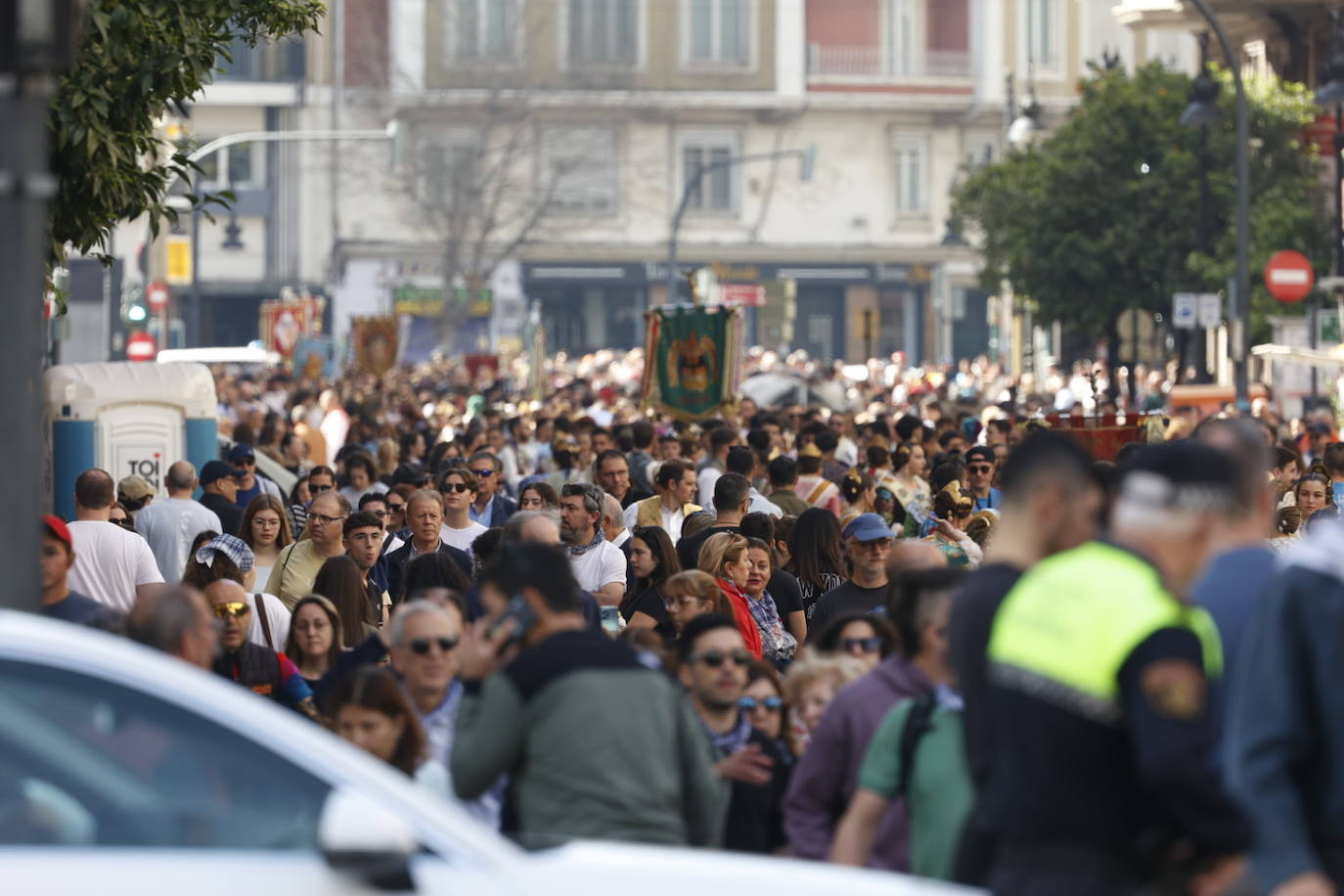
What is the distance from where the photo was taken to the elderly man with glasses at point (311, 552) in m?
11.5

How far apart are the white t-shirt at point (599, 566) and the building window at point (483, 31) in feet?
173

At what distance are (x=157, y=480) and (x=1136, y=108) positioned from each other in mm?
23116

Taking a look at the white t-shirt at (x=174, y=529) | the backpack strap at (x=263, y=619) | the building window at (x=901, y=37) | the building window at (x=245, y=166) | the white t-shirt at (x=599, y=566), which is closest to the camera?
the backpack strap at (x=263, y=619)

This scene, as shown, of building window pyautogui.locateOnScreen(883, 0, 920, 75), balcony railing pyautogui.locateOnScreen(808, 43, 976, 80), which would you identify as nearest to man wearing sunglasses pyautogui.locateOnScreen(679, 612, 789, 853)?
balcony railing pyautogui.locateOnScreen(808, 43, 976, 80)

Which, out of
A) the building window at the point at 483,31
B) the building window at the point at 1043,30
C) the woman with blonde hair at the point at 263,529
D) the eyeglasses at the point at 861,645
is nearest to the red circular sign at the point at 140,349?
the woman with blonde hair at the point at 263,529

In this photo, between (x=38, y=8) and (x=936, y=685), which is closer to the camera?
(x=38, y=8)

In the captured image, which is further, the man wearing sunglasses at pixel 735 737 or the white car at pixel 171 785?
the man wearing sunglasses at pixel 735 737

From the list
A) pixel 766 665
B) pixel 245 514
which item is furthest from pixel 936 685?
pixel 245 514

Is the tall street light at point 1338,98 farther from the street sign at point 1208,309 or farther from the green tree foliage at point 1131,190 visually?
the green tree foliage at point 1131,190

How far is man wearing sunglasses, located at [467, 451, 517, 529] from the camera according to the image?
15312mm

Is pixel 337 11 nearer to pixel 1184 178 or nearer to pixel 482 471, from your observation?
pixel 1184 178

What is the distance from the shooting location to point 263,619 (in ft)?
30.6

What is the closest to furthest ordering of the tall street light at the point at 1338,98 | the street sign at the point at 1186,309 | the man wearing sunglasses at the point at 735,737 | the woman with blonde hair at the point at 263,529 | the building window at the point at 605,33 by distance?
the man wearing sunglasses at the point at 735,737, the woman with blonde hair at the point at 263,529, the tall street light at the point at 1338,98, the street sign at the point at 1186,309, the building window at the point at 605,33

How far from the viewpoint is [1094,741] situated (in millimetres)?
4590
